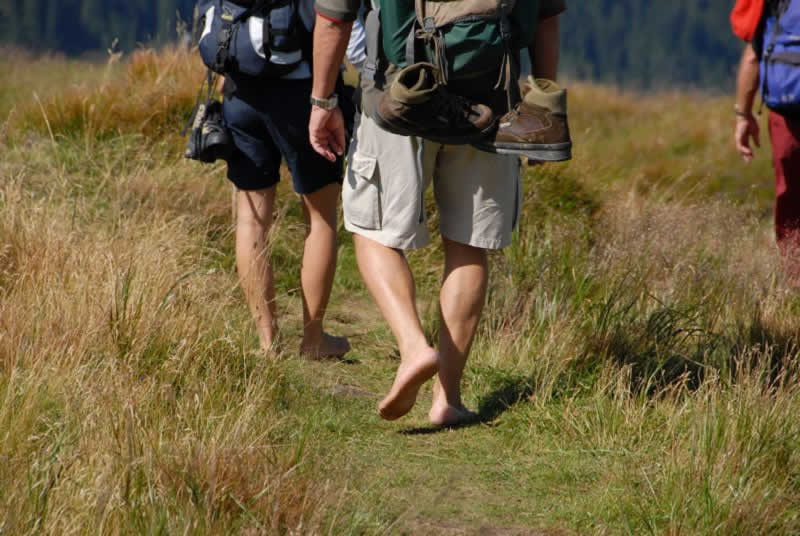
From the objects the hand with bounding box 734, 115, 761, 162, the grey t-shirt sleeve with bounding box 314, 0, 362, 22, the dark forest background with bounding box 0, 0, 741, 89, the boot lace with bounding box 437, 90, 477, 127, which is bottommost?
the dark forest background with bounding box 0, 0, 741, 89

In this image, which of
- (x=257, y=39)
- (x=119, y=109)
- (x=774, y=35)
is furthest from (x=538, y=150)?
(x=119, y=109)

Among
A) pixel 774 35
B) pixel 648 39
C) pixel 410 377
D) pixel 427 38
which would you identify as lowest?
pixel 648 39

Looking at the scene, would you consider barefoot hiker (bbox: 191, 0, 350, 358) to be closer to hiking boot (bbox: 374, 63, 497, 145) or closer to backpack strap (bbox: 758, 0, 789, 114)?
hiking boot (bbox: 374, 63, 497, 145)

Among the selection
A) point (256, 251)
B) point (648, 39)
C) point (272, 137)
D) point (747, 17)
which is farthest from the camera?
point (648, 39)

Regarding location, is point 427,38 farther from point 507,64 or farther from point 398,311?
point 398,311

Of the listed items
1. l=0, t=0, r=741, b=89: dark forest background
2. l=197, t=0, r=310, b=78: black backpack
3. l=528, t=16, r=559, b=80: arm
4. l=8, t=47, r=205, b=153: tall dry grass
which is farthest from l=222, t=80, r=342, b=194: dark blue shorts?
l=0, t=0, r=741, b=89: dark forest background

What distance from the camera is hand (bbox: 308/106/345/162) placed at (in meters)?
3.82

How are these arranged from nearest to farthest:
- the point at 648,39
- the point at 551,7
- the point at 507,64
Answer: the point at 507,64 < the point at 551,7 < the point at 648,39

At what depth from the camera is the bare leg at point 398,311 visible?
3.59 metres

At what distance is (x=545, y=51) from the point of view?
3857 mm

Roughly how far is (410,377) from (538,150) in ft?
2.61

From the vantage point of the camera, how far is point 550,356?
4.43 metres

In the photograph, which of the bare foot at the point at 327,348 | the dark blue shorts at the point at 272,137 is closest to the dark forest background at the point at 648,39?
the bare foot at the point at 327,348

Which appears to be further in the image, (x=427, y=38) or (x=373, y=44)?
(x=373, y=44)
